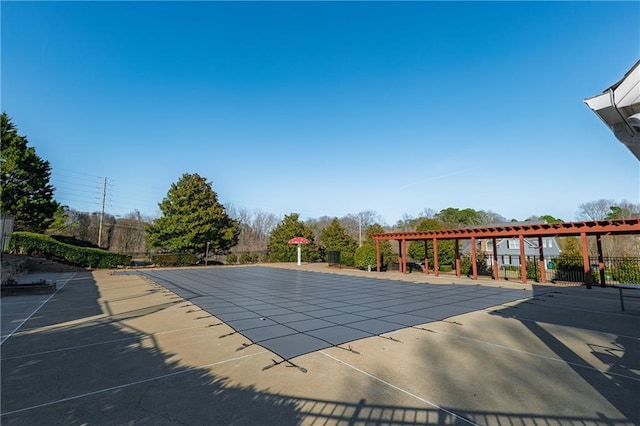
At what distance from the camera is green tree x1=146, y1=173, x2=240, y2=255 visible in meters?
26.6

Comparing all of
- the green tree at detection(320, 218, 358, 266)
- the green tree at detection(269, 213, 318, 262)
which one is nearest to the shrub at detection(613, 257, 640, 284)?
the green tree at detection(320, 218, 358, 266)

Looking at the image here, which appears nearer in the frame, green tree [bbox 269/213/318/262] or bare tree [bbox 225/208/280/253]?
green tree [bbox 269/213/318/262]

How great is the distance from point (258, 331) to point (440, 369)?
129 inches

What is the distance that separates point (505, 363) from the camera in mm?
3986

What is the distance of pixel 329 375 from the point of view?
362 centimetres

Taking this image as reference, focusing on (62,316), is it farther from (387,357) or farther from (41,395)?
(387,357)

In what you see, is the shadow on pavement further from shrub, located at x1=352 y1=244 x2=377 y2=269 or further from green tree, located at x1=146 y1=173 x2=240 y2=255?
green tree, located at x1=146 y1=173 x2=240 y2=255

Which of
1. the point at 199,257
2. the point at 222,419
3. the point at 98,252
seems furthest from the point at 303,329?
the point at 199,257

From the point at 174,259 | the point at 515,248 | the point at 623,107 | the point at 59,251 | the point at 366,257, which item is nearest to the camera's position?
the point at 623,107

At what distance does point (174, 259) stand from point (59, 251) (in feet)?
24.9

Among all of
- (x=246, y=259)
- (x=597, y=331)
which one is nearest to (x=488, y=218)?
(x=246, y=259)

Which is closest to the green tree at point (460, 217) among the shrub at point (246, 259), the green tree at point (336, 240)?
the green tree at point (336, 240)

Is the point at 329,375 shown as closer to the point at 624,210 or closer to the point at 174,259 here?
the point at 174,259

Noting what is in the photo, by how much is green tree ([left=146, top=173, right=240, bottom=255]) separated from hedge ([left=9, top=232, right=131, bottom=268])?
4451 mm
